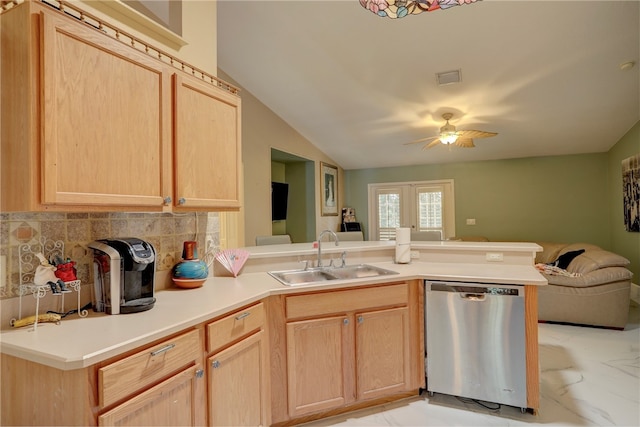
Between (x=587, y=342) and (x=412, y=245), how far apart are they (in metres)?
2.08

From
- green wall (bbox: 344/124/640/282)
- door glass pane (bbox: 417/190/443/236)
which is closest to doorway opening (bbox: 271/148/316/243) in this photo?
green wall (bbox: 344/124/640/282)

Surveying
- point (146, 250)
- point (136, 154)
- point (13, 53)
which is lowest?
point (146, 250)

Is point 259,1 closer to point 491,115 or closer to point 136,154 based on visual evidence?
point 136,154

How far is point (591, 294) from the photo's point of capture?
349 centimetres

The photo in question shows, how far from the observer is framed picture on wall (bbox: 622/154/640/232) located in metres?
4.31

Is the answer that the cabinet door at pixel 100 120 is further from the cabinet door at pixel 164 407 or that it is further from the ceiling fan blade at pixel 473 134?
the ceiling fan blade at pixel 473 134

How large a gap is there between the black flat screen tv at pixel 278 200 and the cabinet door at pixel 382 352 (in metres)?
3.31

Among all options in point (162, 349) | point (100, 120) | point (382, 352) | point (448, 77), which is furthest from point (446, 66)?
point (162, 349)

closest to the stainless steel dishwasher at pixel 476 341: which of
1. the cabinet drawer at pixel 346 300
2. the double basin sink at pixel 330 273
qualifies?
the cabinet drawer at pixel 346 300

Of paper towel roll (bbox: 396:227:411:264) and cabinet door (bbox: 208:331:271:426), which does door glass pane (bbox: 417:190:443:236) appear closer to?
paper towel roll (bbox: 396:227:411:264)

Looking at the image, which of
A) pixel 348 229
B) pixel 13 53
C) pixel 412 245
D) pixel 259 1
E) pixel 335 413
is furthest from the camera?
pixel 348 229

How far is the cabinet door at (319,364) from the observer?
1.92 m

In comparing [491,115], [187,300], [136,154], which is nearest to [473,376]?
[187,300]

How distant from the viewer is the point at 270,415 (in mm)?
A: 1852
